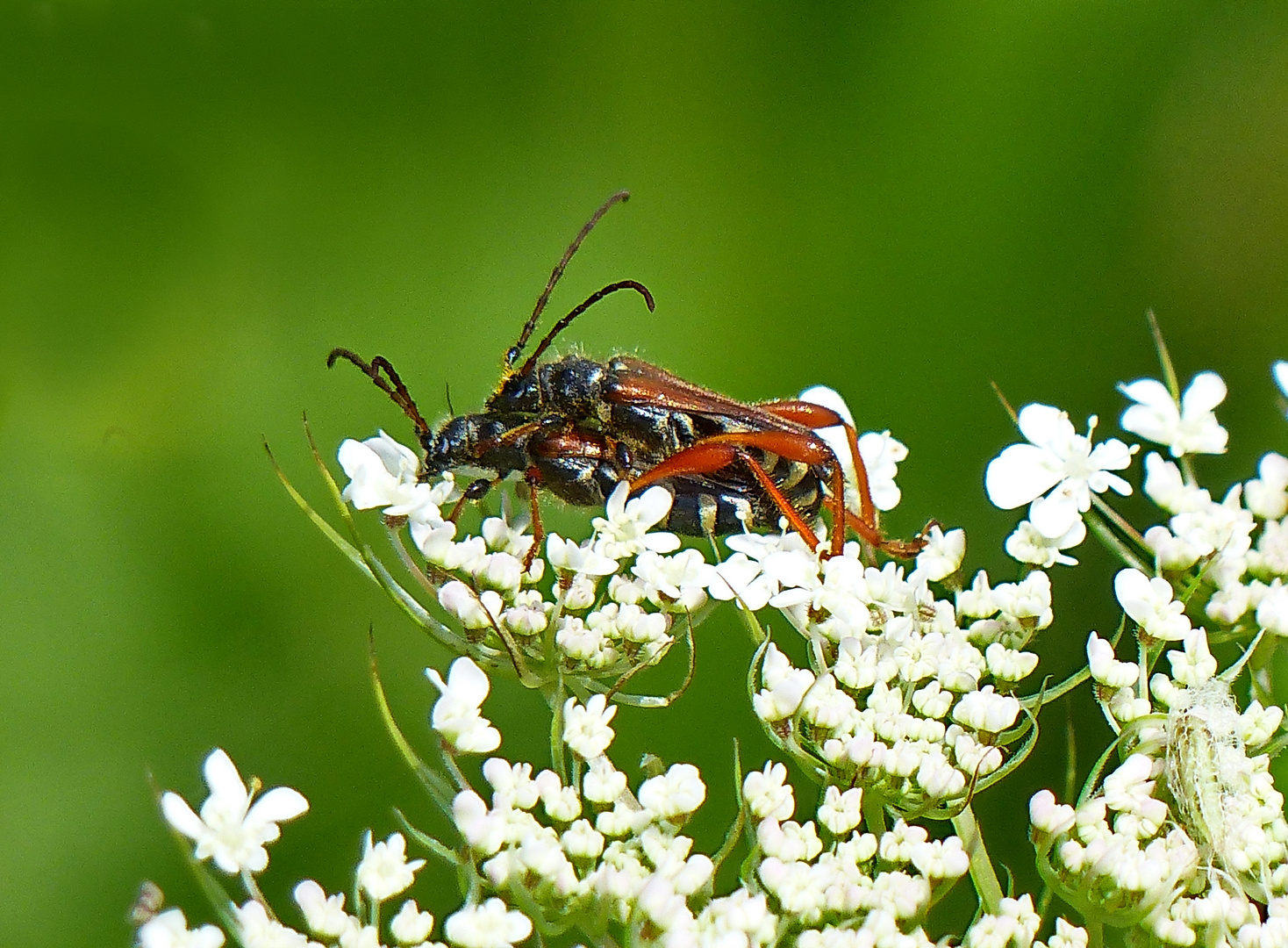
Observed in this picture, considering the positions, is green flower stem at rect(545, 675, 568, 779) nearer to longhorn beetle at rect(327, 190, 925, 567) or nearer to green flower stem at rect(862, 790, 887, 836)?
longhorn beetle at rect(327, 190, 925, 567)

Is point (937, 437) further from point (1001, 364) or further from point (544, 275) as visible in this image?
point (544, 275)

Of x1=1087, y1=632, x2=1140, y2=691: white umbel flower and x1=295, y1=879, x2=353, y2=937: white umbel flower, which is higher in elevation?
x1=1087, y1=632, x2=1140, y2=691: white umbel flower

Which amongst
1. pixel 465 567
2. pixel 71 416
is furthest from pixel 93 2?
→ pixel 465 567

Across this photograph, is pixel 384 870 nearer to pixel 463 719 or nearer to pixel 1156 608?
pixel 463 719

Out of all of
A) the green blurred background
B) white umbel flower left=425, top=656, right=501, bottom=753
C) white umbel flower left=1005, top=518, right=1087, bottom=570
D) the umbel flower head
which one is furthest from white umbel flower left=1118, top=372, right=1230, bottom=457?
white umbel flower left=425, top=656, right=501, bottom=753

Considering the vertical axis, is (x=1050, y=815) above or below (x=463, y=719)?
below

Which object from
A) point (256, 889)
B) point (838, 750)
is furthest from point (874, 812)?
point (256, 889)

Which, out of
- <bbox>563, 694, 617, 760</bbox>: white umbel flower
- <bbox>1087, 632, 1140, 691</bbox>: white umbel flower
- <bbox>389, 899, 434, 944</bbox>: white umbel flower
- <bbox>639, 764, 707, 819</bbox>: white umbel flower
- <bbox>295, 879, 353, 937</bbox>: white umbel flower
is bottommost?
<bbox>389, 899, 434, 944</bbox>: white umbel flower
